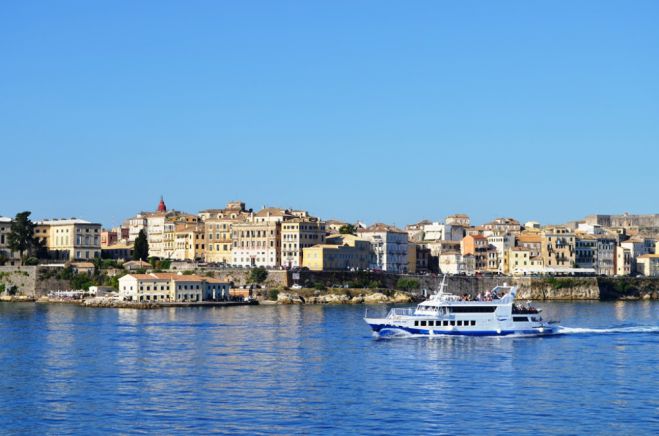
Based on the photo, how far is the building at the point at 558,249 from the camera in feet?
393

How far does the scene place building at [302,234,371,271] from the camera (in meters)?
106

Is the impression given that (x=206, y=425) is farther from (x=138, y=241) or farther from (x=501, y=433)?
(x=138, y=241)

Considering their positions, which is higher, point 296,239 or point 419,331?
point 296,239

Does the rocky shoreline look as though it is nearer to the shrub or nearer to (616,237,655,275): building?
the shrub

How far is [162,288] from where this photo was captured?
293 ft

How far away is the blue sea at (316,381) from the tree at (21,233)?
143 feet

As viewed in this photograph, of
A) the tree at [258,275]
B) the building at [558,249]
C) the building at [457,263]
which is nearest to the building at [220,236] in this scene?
the tree at [258,275]

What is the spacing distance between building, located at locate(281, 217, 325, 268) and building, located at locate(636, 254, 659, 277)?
38109mm

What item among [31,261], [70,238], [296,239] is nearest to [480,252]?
[296,239]

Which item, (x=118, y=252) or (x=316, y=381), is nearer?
(x=316, y=381)

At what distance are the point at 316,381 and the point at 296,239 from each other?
68.1 meters

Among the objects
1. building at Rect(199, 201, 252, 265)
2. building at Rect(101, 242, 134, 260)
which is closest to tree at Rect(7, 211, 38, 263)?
building at Rect(101, 242, 134, 260)

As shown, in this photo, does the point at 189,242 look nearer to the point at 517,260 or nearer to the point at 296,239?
the point at 296,239

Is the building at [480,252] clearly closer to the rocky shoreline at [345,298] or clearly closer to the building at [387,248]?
the building at [387,248]
